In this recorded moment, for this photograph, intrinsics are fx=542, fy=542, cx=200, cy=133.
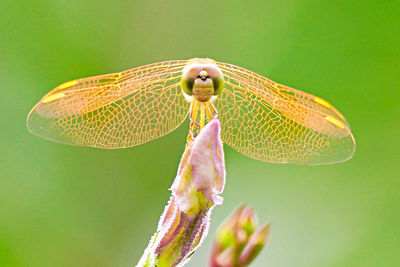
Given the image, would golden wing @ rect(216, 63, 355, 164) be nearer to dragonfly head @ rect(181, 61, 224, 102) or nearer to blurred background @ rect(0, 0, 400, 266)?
dragonfly head @ rect(181, 61, 224, 102)

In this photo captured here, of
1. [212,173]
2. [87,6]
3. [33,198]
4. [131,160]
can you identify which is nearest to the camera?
[212,173]

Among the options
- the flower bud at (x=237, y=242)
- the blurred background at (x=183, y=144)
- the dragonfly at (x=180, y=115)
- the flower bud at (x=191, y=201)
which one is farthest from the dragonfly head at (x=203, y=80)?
the blurred background at (x=183, y=144)

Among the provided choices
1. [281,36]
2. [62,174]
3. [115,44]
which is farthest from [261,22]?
[62,174]

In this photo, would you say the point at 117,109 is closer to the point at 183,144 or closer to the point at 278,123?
the point at 278,123

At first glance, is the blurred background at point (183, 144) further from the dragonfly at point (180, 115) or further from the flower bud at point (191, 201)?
the flower bud at point (191, 201)

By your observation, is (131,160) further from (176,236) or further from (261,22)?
(176,236)

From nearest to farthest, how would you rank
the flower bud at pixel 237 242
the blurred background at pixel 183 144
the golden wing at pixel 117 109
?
the flower bud at pixel 237 242
the golden wing at pixel 117 109
the blurred background at pixel 183 144
